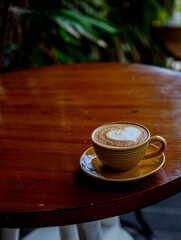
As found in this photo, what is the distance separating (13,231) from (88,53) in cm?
162

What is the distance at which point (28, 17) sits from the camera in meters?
1.76

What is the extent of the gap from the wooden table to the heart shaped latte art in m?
0.08

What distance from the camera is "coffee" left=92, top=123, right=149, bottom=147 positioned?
513mm

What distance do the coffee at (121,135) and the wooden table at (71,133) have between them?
7cm

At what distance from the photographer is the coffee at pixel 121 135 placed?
20.2 inches

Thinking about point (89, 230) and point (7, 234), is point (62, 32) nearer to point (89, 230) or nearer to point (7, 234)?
point (7, 234)

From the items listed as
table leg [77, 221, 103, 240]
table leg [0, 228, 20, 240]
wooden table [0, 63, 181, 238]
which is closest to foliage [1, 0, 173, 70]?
wooden table [0, 63, 181, 238]

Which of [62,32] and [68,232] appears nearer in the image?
[68,232]

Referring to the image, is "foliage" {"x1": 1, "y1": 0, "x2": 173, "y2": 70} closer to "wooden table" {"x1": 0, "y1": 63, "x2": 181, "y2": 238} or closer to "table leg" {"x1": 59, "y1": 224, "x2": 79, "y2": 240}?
"wooden table" {"x1": 0, "y1": 63, "x2": 181, "y2": 238}

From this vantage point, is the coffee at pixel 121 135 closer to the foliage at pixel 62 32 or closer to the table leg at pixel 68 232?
the table leg at pixel 68 232

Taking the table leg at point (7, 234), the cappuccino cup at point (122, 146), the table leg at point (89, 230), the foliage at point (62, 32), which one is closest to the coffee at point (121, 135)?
the cappuccino cup at point (122, 146)

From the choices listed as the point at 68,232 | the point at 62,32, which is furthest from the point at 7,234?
the point at 62,32

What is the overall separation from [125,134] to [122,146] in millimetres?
38

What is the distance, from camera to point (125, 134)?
54 centimetres
